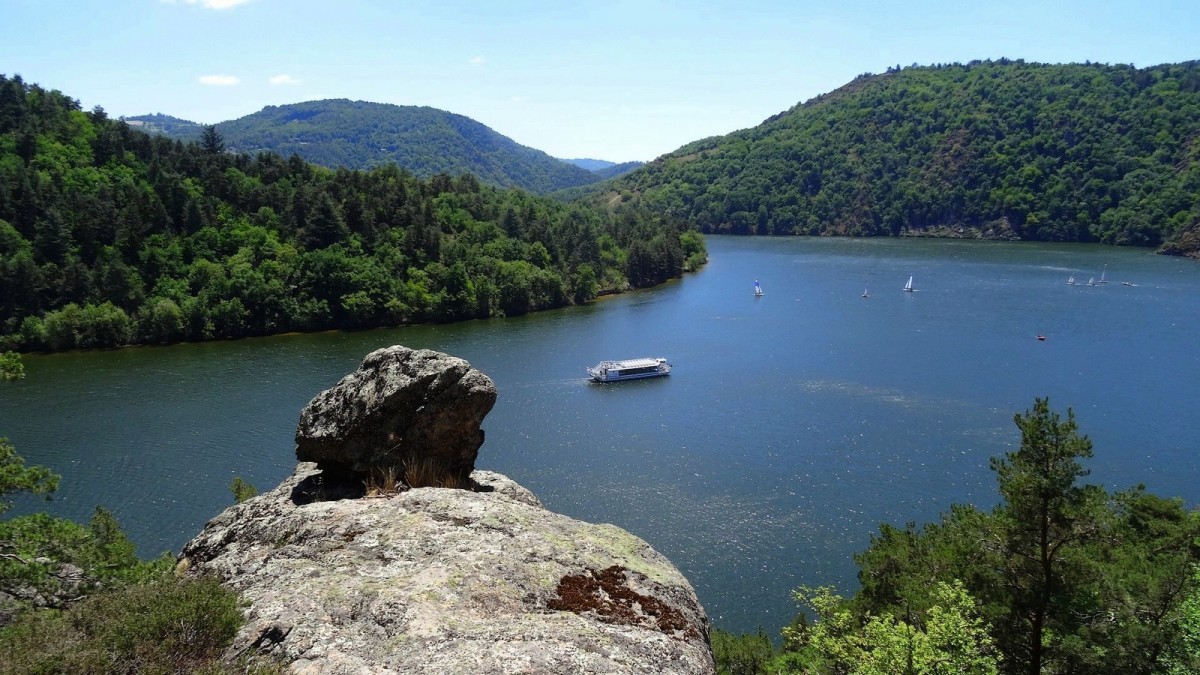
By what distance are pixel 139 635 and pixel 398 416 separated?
5.35 metres

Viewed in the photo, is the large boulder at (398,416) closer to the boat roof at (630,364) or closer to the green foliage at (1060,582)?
the green foliage at (1060,582)

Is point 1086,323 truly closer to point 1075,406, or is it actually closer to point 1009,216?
point 1075,406

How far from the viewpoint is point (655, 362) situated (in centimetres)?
6347

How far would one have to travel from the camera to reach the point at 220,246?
8706cm

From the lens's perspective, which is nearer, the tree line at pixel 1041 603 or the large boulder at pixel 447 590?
the large boulder at pixel 447 590

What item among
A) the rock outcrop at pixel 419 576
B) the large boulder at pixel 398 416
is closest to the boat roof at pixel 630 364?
the large boulder at pixel 398 416

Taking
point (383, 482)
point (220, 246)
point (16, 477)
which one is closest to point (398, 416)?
point (383, 482)

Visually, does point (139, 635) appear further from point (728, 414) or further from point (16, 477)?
point (728, 414)

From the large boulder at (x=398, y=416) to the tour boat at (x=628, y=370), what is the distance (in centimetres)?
4918

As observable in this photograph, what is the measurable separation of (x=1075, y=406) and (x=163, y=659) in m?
58.7

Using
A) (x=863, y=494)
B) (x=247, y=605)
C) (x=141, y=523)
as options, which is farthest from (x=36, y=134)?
(x=247, y=605)

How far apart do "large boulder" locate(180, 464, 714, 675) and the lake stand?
21.8m

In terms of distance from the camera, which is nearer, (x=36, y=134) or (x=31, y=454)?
(x=31, y=454)

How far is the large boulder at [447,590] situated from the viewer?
6680mm
